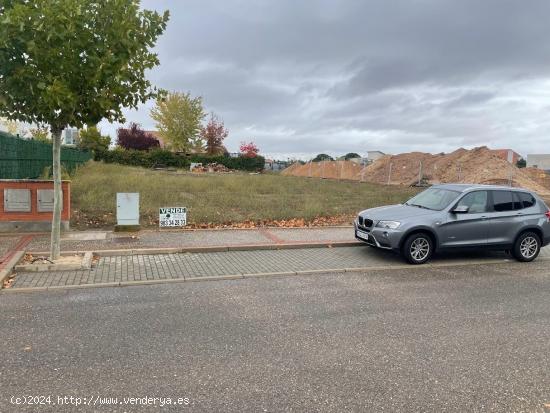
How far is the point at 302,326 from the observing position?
5316mm

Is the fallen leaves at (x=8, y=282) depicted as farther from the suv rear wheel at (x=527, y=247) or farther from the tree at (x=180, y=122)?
the tree at (x=180, y=122)

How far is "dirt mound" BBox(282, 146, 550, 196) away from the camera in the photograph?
30.2 meters

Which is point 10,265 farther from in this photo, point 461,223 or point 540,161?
point 540,161

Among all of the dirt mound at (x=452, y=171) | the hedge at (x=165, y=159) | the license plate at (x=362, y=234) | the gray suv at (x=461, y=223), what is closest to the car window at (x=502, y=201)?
the gray suv at (x=461, y=223)

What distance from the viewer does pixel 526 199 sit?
9664 mm

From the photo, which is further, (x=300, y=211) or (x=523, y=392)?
(x=300, y=211)

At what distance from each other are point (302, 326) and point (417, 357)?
1386 mm

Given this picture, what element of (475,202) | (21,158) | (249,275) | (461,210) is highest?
(21,158)

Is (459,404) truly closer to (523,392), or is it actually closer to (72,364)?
(523,392)

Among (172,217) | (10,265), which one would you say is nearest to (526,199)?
(172,217)

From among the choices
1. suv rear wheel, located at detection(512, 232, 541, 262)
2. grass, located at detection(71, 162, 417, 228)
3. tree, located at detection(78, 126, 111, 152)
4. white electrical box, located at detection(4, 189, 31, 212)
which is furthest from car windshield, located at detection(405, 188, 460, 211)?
tree, located at detection(78, 126, 111, 152)

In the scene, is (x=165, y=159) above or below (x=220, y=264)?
above

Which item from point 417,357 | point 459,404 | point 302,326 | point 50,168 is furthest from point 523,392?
Result: point 50,168

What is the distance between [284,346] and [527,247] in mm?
7103
